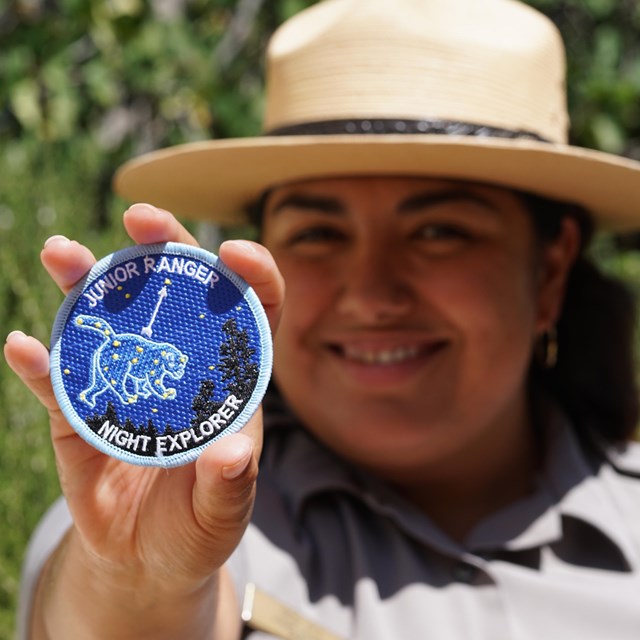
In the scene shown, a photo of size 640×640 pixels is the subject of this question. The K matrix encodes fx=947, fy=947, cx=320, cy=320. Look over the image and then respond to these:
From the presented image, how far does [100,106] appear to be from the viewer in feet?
11.6

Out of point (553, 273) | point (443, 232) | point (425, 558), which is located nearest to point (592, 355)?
point (553, 273)

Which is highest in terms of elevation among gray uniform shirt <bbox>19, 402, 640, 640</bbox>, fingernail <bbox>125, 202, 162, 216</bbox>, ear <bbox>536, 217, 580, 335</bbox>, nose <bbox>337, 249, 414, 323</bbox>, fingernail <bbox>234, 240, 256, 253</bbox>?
fingernail <bbox>125, 202, 162, 216</bbox>

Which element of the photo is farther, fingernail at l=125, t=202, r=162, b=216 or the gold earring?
the gold earring

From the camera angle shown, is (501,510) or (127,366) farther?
(501,510)

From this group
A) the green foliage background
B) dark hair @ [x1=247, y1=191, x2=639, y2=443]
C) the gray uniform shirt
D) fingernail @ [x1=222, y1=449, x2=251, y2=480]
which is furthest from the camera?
the green foliage background

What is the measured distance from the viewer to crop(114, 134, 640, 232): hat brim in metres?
1.79

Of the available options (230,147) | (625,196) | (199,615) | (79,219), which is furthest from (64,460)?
(79,219)

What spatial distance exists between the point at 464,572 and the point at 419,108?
2.99ft

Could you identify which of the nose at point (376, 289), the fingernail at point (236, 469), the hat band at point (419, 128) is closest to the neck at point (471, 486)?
the nose at point (376, 289)

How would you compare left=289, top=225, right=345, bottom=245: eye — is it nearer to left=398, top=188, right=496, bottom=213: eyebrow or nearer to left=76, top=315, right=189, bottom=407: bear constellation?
left=398, top=188, right=496, bottom=213: eyebrow

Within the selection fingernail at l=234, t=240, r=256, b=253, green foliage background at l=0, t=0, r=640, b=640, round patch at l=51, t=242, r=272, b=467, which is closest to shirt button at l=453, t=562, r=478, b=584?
round patch at l=51, t=242, r=272, b=467

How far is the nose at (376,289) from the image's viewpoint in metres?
1.80

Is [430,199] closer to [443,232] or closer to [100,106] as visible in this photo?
[443,232]

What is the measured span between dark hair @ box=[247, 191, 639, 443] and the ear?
58 millimetres
